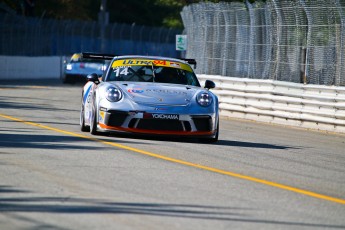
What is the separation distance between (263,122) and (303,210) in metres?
14.8

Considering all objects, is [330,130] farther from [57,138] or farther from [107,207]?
[107,207]

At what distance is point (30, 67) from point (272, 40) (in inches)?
1081

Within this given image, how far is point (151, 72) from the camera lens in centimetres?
1584

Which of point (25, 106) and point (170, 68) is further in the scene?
point (25, 106)

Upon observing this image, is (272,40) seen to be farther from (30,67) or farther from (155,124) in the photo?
(30,67)

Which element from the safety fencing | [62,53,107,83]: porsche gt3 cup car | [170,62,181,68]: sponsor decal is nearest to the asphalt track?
[170,62,181,68]: sponsor decal

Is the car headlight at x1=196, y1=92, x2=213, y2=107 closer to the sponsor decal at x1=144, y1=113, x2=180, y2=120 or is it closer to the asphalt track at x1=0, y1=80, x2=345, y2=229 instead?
the sponsor decal at x1=144, y1=113, x2=180, y2=120

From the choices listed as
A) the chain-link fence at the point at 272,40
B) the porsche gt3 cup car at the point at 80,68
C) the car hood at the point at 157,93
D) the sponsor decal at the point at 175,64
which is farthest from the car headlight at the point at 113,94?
the porsche gt3 cup car at the point at 80,68

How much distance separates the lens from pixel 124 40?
5897cm

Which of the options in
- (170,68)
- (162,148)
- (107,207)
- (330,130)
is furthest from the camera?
(330,130)

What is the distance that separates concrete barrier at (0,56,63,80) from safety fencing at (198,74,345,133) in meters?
22.2

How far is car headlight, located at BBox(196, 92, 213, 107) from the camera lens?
1466 centimetres

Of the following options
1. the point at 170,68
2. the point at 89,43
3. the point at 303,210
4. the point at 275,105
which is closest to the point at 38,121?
the point at 170,68

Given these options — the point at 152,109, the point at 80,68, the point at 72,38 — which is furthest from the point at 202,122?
the point at 72,38
